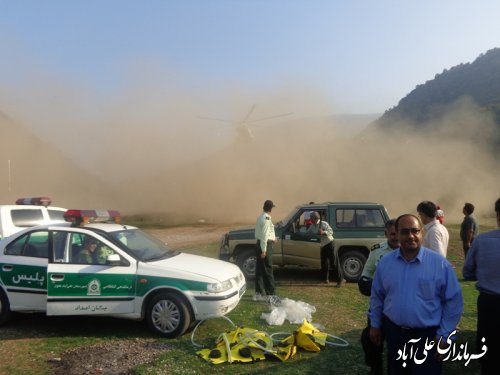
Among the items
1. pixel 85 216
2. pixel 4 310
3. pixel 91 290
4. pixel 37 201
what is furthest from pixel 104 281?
pixel 37 201

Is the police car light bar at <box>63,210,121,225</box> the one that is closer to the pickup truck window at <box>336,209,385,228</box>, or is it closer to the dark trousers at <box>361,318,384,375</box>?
the dark trousers at <box>361,318,384,375</box>

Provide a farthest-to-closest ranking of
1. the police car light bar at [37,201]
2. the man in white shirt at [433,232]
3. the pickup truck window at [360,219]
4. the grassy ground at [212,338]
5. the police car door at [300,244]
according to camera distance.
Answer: the police car light bar at [37,201] → the pickup truck window at [360,219] → the police car door at [300,244] → the man in white shirt at [433,232] → the grassy ground at [212,338]

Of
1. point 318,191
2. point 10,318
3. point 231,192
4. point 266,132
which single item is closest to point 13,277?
point 10,318

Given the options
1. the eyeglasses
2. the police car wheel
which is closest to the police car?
the police car wheel

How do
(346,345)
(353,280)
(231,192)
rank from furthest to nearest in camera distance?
1. (231,192)
2. (353,280)
3. (346,345)

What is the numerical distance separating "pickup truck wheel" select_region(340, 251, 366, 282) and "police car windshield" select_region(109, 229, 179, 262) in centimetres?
461

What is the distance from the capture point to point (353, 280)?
9.86 m

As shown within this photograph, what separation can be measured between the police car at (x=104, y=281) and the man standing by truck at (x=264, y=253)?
1513 millimetres

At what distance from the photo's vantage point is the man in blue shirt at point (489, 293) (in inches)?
141

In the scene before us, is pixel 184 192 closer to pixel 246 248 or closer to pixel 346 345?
pixel 246 248

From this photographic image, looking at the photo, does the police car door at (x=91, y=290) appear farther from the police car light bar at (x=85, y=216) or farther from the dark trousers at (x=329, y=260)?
the dark trousers at (x=329, y=260)

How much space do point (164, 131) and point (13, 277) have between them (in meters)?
40.5

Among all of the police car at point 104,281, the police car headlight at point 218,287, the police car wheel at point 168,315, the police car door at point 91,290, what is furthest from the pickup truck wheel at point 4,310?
the police car headlight at point 218,287

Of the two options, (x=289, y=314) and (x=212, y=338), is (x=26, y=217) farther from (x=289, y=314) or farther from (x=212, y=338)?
(x=289, y=314)
